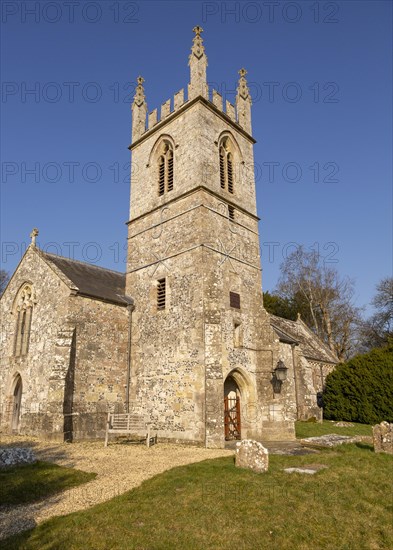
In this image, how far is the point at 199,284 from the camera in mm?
15977

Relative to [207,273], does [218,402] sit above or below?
below

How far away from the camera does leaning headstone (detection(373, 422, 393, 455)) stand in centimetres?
1145

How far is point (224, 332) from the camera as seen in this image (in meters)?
16.2

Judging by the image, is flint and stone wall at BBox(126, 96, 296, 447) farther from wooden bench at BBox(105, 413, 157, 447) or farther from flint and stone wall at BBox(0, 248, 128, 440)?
flint and stone wall at BBox(0, 248, 128, 440)

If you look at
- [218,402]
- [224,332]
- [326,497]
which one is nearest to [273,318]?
[224,332]

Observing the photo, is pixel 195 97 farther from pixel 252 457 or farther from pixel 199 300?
pixel 252 457

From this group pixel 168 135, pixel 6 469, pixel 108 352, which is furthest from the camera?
pixel 168 135

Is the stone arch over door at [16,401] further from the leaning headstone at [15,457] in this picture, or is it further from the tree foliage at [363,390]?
the tree foliage at [363,390]

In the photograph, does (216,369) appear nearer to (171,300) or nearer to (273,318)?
(171,300)

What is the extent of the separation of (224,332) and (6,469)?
9.33 metres

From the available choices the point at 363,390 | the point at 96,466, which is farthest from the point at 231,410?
the point at 363,390

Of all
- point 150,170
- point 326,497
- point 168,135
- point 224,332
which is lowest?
point 326,497

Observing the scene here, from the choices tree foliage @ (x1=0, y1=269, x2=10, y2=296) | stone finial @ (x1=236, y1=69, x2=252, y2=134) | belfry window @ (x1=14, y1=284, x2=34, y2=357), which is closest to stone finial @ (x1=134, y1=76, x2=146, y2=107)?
stone finial @ (x1=236, y1=69, x2=252, y2=134)

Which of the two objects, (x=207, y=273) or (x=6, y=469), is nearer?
(x=6, y=469)
